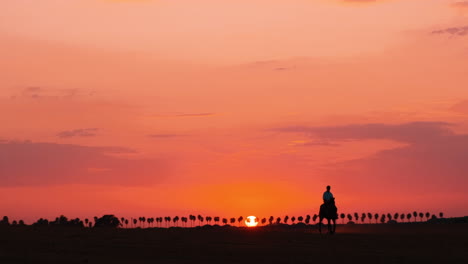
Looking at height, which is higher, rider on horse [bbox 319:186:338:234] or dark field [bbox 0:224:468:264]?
rider on horse [bbox 319:186:338:234]

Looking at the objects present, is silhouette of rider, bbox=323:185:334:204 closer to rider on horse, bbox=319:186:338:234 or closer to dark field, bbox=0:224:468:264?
rider on horse, bbox=319:186:338:234

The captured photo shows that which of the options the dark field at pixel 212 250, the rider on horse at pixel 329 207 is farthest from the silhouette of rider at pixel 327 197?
the dark field at pixel 212 250

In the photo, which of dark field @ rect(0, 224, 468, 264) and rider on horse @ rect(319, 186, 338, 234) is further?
rider on horse @ rect(319, 186, 338, 234)

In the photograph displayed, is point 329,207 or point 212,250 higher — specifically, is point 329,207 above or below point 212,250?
above

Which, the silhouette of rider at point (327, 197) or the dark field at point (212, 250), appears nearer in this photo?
the dark field at point (212, 250)

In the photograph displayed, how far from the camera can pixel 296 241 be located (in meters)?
43.2

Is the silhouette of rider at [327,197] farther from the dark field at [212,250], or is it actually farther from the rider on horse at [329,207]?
the dark field at [212,250]

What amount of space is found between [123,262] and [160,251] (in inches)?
180

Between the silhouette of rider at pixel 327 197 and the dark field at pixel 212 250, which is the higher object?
the silhouette of rider at pixel 327 197

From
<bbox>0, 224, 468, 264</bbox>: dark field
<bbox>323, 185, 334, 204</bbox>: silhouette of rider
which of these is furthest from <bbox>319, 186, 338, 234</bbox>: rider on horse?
<bbox>0, 224, 468, 264</bbox>: dark field

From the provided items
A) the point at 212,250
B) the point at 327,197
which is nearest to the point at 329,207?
the point at 327,197

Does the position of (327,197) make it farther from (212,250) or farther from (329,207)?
(212,250)

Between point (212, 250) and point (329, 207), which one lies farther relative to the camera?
point (329, 207)

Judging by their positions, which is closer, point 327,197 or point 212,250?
point 212,250
